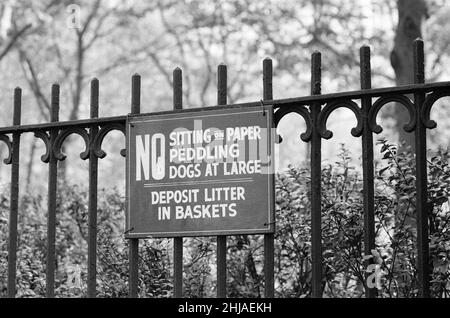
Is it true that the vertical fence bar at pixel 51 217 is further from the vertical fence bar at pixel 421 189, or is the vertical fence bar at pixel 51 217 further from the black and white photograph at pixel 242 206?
the vertical fence bar at pixel 421 189

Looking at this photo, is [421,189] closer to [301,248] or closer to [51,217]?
[301,248]

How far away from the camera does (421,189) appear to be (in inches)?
179

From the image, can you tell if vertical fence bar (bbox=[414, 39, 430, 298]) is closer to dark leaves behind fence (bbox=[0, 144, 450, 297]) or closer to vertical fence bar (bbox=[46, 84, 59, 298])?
dark leaves behind fence (bbox=[0, 144, 450, 297])

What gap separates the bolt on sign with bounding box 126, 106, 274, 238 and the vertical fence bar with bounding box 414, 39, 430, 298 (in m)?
0.83

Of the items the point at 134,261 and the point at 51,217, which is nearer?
the point at 134,261

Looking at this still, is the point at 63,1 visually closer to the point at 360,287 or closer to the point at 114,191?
the point at 114,191

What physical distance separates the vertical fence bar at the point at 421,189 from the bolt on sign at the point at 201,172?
0.83 m

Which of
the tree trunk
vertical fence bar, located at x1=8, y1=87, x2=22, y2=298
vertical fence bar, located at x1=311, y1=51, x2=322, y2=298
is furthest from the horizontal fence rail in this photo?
the tree trunk

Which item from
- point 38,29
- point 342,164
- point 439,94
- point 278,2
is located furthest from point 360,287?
point 38,29

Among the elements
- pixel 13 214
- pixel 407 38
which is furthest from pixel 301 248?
pixel 407 38

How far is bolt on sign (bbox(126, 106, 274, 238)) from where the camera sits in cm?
490

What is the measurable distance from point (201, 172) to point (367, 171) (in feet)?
3.29

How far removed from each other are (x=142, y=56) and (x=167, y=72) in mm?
824

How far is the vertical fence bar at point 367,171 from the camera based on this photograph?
464 cm
